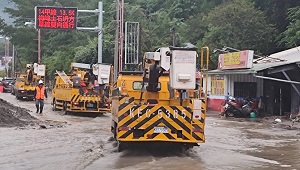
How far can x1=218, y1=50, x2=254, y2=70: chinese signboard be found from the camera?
27406mm

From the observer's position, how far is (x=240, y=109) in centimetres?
2806

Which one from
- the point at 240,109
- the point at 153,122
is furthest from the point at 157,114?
the point at 240,109

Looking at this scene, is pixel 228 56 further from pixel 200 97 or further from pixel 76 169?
pixel 76 169

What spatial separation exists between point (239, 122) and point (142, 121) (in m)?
13.7

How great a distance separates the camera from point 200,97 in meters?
12.8

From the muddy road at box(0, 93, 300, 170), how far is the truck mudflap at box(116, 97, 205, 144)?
53 centimetres

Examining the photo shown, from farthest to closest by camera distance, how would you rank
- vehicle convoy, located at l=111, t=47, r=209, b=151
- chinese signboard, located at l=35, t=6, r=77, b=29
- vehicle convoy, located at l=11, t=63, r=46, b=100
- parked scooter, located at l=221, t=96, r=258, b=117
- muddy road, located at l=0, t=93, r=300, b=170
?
vehicle convoy, located at l=11, t=63, r=46, b=100 < chinese signboard, located at l=35, t=6, r=77, b=29 < parked scooter, located at l=221, t=96, r=258, b=117 < vehicle convoy, located at l=111, t=47, r=209, b=151 < muddy road, located at l=0, t=93, r=300, b=170

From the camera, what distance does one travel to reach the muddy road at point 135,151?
11.7 meters

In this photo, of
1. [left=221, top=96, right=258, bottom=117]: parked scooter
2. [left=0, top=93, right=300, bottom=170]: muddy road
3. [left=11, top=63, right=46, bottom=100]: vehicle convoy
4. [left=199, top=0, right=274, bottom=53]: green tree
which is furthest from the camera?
[left=199, top=0, right=274, bottom=53]: green tree

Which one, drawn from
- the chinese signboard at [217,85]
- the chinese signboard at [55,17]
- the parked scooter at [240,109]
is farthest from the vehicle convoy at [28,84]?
the parked scooter at [240,109]

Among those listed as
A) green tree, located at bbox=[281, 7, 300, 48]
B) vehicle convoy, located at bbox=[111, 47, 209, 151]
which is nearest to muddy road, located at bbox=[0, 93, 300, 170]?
vehicle convoy, located at bbox=[111, 47, 209, 151]

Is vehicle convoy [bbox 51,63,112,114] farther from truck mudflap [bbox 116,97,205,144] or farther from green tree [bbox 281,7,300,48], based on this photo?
green tree [bbox 281,7,300,48]

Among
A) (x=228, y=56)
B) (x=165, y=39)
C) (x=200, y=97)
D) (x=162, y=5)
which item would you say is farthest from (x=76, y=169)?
(x=162, y=5)

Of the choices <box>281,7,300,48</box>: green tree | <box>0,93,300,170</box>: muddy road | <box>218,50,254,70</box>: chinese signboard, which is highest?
<box>281,7,300,48</box>: green tree
